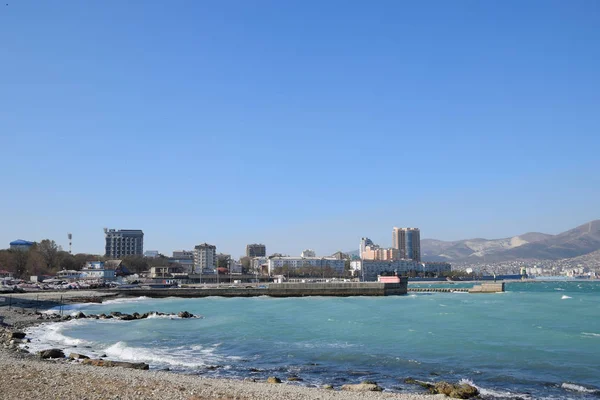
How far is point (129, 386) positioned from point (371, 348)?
1554 cm

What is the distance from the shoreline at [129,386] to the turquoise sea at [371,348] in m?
2.37

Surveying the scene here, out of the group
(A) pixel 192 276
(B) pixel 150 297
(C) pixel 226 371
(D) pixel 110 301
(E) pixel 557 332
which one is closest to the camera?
(C) pixel 226 371

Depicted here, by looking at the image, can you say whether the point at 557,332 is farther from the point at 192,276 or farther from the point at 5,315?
the point at 192,276

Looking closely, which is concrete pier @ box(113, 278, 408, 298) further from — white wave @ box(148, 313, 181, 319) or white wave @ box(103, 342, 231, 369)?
white wave @ box(103, 342, 231, 369)

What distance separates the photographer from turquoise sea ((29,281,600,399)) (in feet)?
66.0

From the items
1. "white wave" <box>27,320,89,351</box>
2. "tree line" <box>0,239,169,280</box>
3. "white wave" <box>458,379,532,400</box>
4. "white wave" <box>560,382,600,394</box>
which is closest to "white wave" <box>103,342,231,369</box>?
"white wave" <box>27,320,89,351</box>

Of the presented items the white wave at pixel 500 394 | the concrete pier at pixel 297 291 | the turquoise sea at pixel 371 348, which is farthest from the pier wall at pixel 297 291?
the white wave at pixel 500 394

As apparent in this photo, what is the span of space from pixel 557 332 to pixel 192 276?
373 ft

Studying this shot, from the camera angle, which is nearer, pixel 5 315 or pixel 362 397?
pixel 362 397

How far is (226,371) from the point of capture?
20.9 m

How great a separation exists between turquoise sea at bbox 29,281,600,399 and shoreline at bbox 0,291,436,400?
2.37 metres

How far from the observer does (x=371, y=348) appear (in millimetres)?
27516

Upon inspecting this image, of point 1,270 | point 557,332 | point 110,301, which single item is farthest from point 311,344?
point 1,270

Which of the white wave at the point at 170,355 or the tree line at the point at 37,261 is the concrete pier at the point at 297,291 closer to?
the tree line at the point at 37,261
